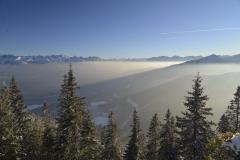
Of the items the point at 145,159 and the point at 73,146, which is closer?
the point at 73,146

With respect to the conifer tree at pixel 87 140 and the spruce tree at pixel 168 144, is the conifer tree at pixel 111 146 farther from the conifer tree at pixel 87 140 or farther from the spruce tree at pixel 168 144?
the conifer tree at pixel 87 140

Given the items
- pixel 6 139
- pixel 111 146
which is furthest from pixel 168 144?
pixel 6 139

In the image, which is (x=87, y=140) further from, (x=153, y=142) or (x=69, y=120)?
(x=153, y=142)

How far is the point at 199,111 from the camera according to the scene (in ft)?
90.3

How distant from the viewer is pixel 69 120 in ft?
94.9

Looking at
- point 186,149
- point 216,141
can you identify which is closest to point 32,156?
point 186,149

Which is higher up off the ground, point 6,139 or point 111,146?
point 6,139

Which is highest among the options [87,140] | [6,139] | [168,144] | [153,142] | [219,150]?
[219,150]

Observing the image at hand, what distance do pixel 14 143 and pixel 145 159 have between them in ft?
93.3

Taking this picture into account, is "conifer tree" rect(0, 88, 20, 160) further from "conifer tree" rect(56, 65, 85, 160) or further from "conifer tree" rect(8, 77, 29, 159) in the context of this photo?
"conifer tree" rect(8, 77, 29, 159)

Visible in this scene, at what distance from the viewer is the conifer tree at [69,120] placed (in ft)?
94.3

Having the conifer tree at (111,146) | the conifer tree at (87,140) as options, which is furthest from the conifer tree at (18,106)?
the conifer tree at (111,146)

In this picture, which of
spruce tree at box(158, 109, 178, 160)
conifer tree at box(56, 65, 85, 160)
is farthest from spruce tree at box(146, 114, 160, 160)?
conifer tree at box(56, 65, 85, 160)

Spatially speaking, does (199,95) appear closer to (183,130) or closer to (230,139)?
(183,130)
